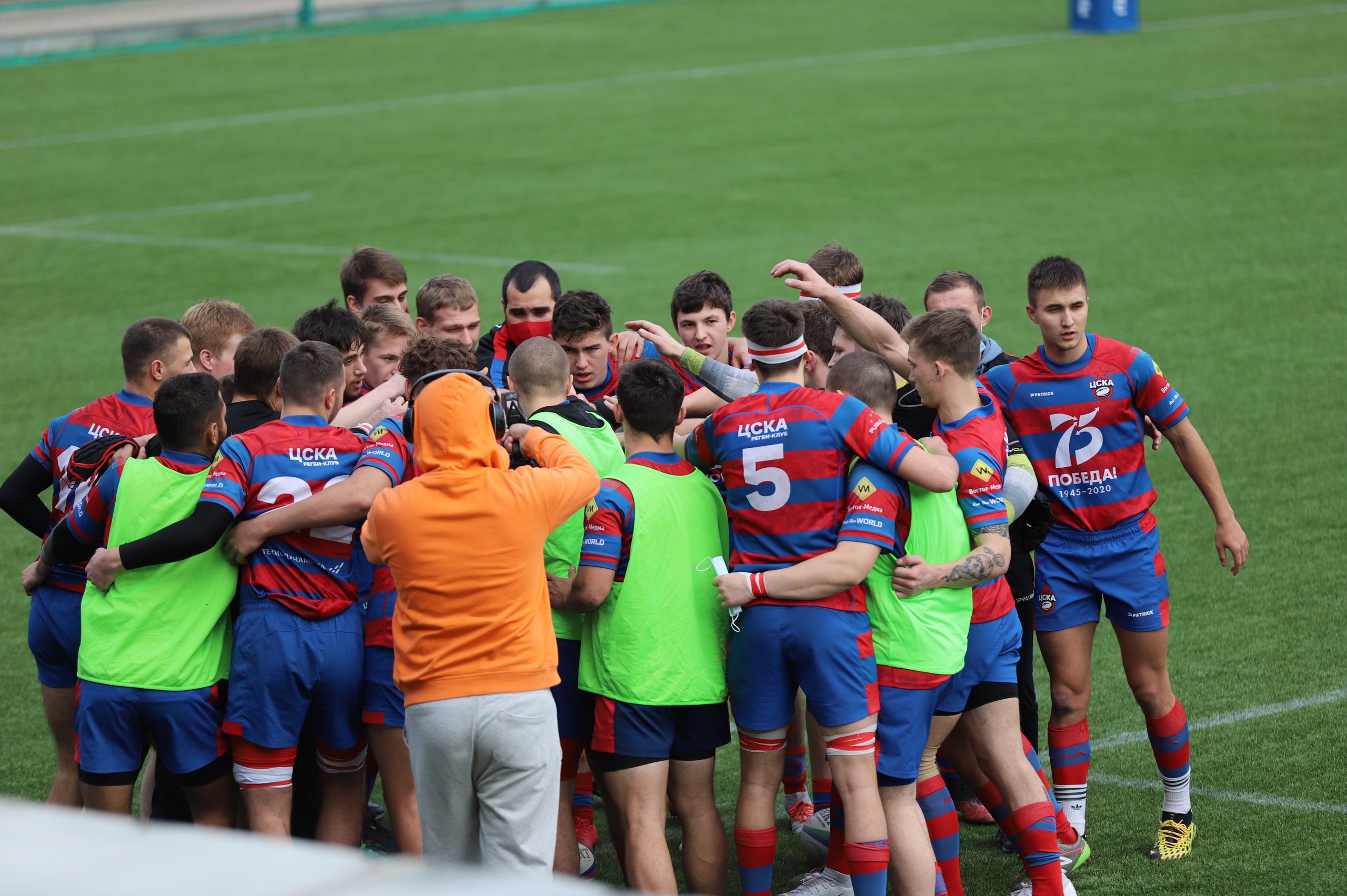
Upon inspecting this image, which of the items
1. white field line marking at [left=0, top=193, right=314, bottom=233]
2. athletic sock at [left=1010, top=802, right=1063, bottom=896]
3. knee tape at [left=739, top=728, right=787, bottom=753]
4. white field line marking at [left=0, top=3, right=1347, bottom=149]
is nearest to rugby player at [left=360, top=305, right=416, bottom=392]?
knee tape at [left=739, top=728, right=787, bottom=753]

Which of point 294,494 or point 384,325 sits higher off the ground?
point 384,325

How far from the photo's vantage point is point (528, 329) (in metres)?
6.50

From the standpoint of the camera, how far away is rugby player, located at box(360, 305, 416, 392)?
611 centimetres

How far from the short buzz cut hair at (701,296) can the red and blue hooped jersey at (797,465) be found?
131 cm

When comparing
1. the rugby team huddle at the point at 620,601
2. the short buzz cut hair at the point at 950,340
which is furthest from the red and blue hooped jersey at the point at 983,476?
the short buzz cut hair at the point at 950,340

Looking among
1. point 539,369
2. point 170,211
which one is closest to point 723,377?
point 539,369

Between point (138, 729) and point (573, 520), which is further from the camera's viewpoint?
point (573, 520)

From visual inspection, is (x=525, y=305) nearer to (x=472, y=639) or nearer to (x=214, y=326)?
(x=214, y=326)

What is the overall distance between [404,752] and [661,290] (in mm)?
9758

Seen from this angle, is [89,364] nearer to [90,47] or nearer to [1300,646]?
[1300,646]

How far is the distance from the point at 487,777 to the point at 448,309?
2.95 meters

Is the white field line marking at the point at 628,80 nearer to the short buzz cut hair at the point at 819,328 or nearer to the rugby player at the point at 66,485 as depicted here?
the rugby player at the point at 66,485

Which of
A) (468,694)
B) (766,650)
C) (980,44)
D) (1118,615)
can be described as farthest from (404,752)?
(980,44)

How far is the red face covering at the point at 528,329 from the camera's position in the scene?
650 cm
